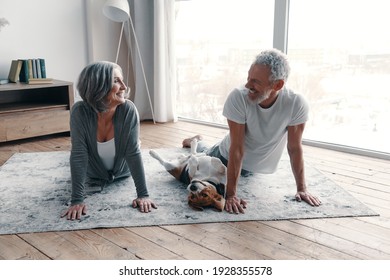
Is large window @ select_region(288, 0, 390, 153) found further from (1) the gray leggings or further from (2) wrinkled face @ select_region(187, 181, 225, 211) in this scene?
(2) wrinkled face @ select_region(187, 181, 225, 211)

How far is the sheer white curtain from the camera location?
3.79 meters

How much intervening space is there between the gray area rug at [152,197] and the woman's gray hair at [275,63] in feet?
2.10

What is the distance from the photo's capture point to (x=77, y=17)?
3752mm

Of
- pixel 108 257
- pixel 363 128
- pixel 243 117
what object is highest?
pixel 243 117

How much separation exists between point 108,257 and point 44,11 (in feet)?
9.12

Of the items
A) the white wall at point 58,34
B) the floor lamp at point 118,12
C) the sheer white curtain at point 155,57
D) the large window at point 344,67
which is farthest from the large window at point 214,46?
the white wall at point 58,34

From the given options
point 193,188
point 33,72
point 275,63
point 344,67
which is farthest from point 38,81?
point 344,67

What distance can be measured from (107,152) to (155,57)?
204 centimetres

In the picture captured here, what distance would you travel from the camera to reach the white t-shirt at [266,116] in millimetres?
1903

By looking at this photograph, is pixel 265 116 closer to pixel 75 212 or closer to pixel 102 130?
pixel 102 130

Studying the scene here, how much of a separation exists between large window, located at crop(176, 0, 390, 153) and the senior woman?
182 centimetres

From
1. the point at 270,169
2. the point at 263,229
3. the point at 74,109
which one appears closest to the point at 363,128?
the point at 270,169

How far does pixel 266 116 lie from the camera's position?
196 cm

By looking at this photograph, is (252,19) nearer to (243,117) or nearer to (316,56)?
(316,56)
